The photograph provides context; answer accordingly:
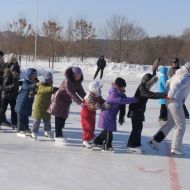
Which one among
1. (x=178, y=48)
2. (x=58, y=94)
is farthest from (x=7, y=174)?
(x=178, y=48)

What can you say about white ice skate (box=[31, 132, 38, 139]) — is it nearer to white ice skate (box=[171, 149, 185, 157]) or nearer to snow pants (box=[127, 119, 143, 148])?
A: snow pants (box=[127, 119, 143, 148])

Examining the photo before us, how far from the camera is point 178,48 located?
2697 inches

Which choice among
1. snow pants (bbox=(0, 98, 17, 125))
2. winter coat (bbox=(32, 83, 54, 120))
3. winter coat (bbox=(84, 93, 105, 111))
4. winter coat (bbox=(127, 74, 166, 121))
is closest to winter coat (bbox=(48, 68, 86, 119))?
winter coat (bbox=(84, 93, 105, 111))

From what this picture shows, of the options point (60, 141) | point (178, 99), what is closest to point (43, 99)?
point (60, 141)

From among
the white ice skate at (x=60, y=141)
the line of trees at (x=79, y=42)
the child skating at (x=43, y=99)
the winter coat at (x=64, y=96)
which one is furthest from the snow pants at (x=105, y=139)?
the line of trees at (x=79, y=42)

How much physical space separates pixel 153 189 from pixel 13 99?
14.1 ft

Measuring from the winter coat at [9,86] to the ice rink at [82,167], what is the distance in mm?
719

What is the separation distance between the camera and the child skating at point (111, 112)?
7.38 m

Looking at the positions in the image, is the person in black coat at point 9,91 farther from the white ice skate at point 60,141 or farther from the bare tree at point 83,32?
the bare tree at point 83,32

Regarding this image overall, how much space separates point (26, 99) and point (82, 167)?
235 centimetres

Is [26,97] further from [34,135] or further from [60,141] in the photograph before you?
[60,141]

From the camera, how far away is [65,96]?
7.96 metres

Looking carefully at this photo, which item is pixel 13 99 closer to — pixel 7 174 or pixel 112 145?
pixel 112 145

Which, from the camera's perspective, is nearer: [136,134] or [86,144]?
[136,134]
